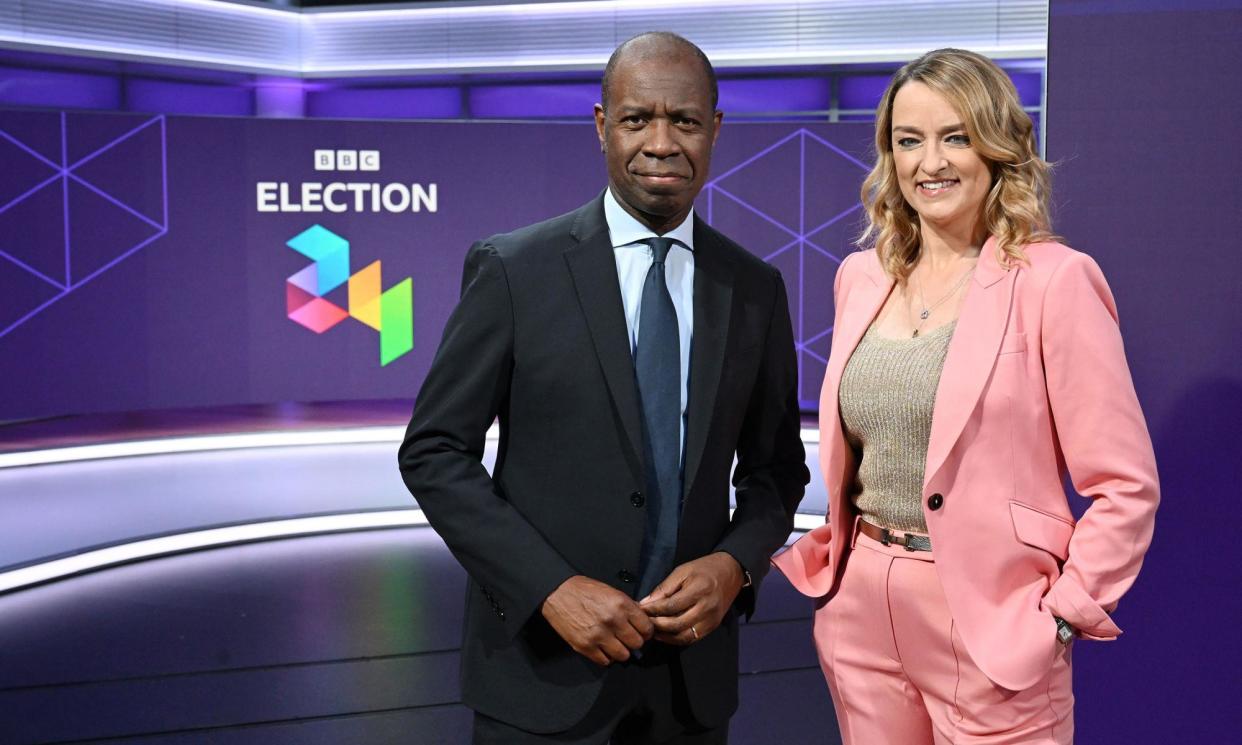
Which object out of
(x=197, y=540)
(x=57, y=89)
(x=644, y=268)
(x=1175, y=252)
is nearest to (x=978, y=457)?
(x=644, y=268)

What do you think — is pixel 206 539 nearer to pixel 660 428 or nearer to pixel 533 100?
pixel 660 428

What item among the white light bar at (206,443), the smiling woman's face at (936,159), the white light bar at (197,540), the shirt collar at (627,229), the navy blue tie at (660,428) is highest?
the smiling woman's face at (936,159)

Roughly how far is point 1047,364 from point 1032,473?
0.17m

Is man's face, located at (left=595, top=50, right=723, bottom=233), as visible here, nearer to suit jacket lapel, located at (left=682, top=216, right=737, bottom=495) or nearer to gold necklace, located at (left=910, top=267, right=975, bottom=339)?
suit jacket lapel, located at (left=682, top=216, right=737, bottom=495)

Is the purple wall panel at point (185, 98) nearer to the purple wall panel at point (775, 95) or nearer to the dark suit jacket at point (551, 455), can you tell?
the purple wall panel at point (775, 95)

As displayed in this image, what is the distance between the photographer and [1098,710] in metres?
2.70

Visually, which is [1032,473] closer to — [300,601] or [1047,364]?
[1047,364]

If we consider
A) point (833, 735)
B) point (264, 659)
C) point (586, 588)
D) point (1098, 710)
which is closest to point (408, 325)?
point (264, 659)

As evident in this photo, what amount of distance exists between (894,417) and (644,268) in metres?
0.47

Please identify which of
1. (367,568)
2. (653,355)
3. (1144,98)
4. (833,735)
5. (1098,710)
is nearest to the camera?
(653,355)

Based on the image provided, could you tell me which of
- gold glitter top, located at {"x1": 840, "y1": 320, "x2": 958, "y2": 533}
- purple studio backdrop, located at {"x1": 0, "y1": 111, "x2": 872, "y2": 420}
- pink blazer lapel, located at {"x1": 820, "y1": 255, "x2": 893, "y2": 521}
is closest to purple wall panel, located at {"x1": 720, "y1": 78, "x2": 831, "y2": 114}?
purple studio backdrop, located at {"x1": 0, "y1": 111, "x2": 872, "y2": 420}

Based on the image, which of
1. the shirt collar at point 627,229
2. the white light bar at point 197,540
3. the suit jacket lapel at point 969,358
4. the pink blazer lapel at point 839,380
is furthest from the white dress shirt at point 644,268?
the white light bar at point 197,540

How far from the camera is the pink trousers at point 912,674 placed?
71.8 inches

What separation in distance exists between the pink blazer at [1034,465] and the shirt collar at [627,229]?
458 millimetres
